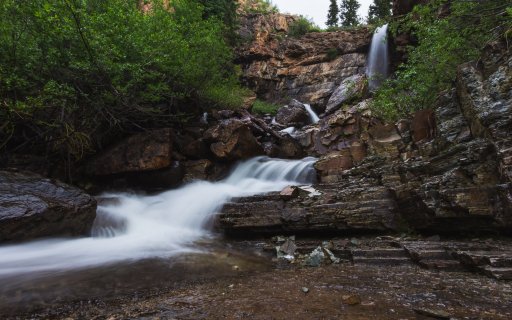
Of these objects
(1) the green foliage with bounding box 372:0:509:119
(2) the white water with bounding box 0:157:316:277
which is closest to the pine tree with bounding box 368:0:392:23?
(1) the green foliage with bounding box 372:0:509:119

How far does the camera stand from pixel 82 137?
9.72 m

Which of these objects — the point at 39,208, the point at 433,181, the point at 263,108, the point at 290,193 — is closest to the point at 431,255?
the point at 433,181

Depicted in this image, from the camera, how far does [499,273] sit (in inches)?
147

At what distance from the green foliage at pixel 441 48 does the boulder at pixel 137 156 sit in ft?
25.6

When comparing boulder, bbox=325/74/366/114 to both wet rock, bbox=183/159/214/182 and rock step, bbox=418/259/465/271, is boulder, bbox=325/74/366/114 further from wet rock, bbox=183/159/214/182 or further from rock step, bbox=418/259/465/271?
rock step, bbox=418/259/465/271

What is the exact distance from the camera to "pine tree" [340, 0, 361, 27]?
3169 cm

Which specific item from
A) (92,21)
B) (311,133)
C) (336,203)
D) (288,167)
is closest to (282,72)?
(311,133)

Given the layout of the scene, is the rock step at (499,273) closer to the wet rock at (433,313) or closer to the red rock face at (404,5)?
the wet rock at (433,313)

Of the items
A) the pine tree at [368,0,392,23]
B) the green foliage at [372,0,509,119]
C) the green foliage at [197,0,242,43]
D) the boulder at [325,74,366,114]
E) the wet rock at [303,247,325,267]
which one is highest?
the pine tree at [368,0,392,23]

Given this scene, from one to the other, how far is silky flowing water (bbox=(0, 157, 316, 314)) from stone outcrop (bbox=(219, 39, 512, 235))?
150 cm

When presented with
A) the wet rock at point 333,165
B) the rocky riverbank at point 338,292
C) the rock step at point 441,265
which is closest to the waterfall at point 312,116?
the wet rock at point 333,165

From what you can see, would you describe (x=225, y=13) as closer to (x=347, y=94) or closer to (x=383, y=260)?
(x=347, y=94)

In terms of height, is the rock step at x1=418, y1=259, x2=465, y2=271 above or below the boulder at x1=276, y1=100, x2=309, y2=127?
below

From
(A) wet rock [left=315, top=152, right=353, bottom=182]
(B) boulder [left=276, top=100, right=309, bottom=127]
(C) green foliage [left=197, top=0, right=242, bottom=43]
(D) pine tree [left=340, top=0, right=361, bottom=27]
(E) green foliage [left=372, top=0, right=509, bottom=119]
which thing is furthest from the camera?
(D) pine tree [left=340, top=0, right=361, bottom=27]
